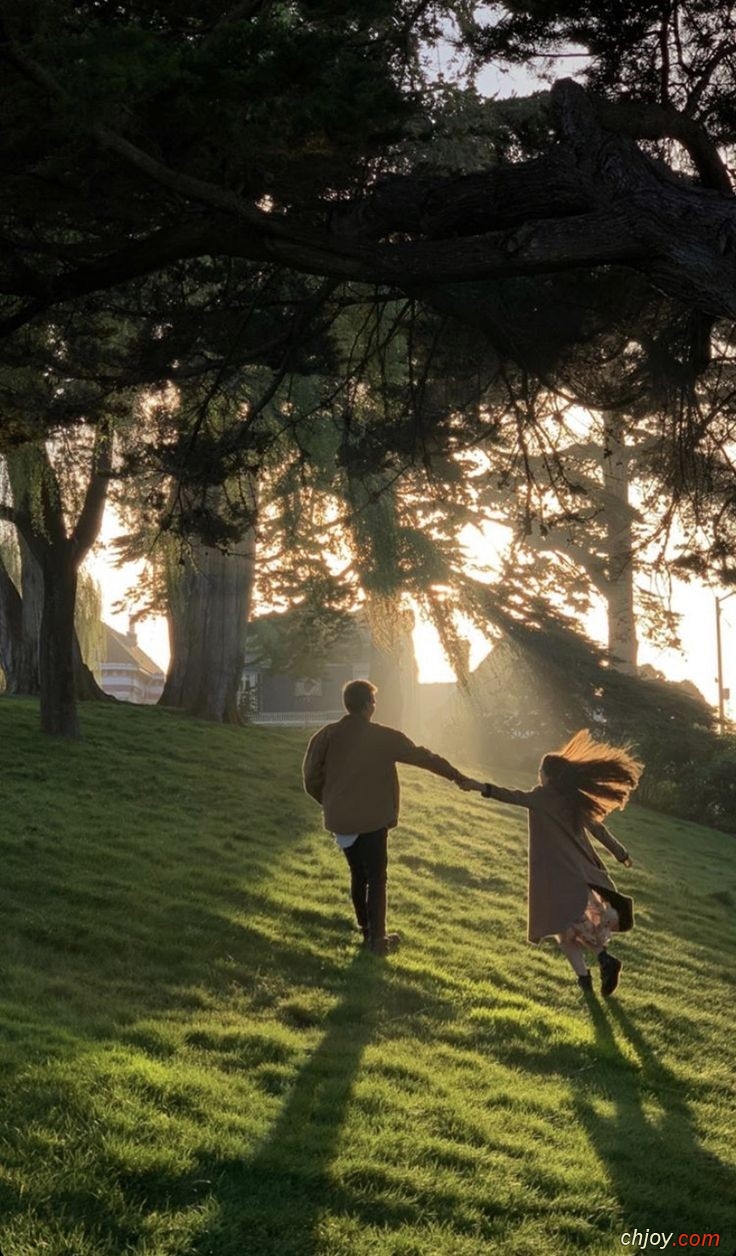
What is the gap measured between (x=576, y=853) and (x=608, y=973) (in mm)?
1054

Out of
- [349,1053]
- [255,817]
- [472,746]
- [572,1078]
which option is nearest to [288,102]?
[349,1053]

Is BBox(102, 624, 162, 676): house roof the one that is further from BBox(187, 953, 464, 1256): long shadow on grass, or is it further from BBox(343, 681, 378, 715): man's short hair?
BBox(187, 953, 464, 1256): long shadow on grass

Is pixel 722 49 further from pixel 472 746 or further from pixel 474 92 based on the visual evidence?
pixel 472 746

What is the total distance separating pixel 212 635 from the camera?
2869cm

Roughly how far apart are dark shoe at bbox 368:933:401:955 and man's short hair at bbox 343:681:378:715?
1.89 meters

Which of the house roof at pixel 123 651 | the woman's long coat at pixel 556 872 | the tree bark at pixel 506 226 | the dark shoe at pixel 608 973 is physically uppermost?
the house roof at pixel 123 651

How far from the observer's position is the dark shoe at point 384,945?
11453 millimetres

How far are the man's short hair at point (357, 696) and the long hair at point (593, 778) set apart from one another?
152cm

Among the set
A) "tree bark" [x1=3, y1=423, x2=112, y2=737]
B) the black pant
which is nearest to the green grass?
the black pant

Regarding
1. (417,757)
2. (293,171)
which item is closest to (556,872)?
(417,757)

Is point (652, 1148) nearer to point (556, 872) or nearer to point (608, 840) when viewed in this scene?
point (556, 872)

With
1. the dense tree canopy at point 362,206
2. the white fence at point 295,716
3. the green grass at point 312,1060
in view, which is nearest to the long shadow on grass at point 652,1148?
the green grass at point 312,1060

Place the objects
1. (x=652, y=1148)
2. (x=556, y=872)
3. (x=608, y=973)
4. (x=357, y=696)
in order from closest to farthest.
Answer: (x=652, y=1148) → (x=556, y=872) → (x=608, y=973) → (x=357, y=696)

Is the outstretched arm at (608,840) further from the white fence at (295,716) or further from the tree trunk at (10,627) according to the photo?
the white fence at (295,716)
